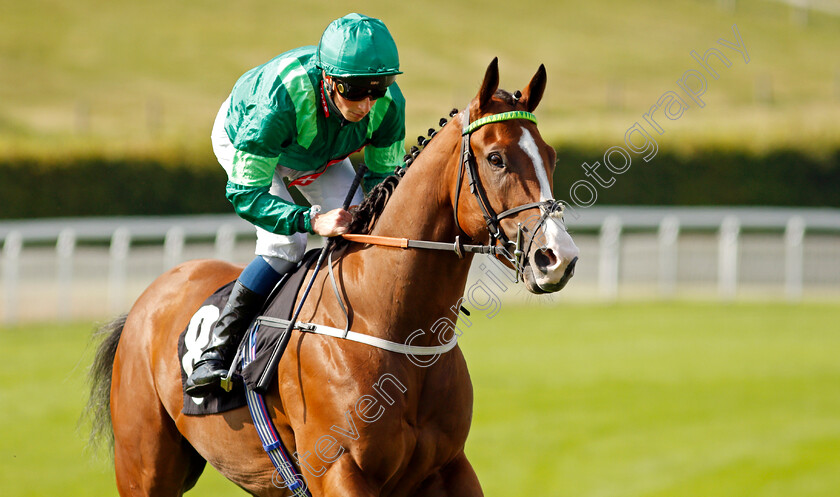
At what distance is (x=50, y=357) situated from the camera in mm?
9680

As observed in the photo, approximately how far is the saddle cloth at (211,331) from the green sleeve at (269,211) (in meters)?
0.27

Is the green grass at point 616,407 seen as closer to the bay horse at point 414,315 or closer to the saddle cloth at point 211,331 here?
the saddle cloth at point 211,331

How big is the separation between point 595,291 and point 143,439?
36.1 ft

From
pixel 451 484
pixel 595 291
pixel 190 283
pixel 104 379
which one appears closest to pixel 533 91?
pixel 451 484

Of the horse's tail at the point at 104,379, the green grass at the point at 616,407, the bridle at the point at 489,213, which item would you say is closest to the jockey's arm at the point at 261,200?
the bridle at the point at 489,213

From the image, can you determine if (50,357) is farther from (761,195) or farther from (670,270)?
(761,195)

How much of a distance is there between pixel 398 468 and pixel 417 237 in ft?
2.38

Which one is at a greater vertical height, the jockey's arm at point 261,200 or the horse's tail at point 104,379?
the jockey's arm at point 261,200

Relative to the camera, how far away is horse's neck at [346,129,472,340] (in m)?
2.89

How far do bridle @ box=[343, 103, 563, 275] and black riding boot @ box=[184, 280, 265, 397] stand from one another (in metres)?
0.75

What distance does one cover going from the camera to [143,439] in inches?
150

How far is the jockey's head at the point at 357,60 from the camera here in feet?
9.86

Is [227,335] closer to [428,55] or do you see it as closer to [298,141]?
[298,141]

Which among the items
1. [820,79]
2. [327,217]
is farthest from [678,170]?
[820,79]
